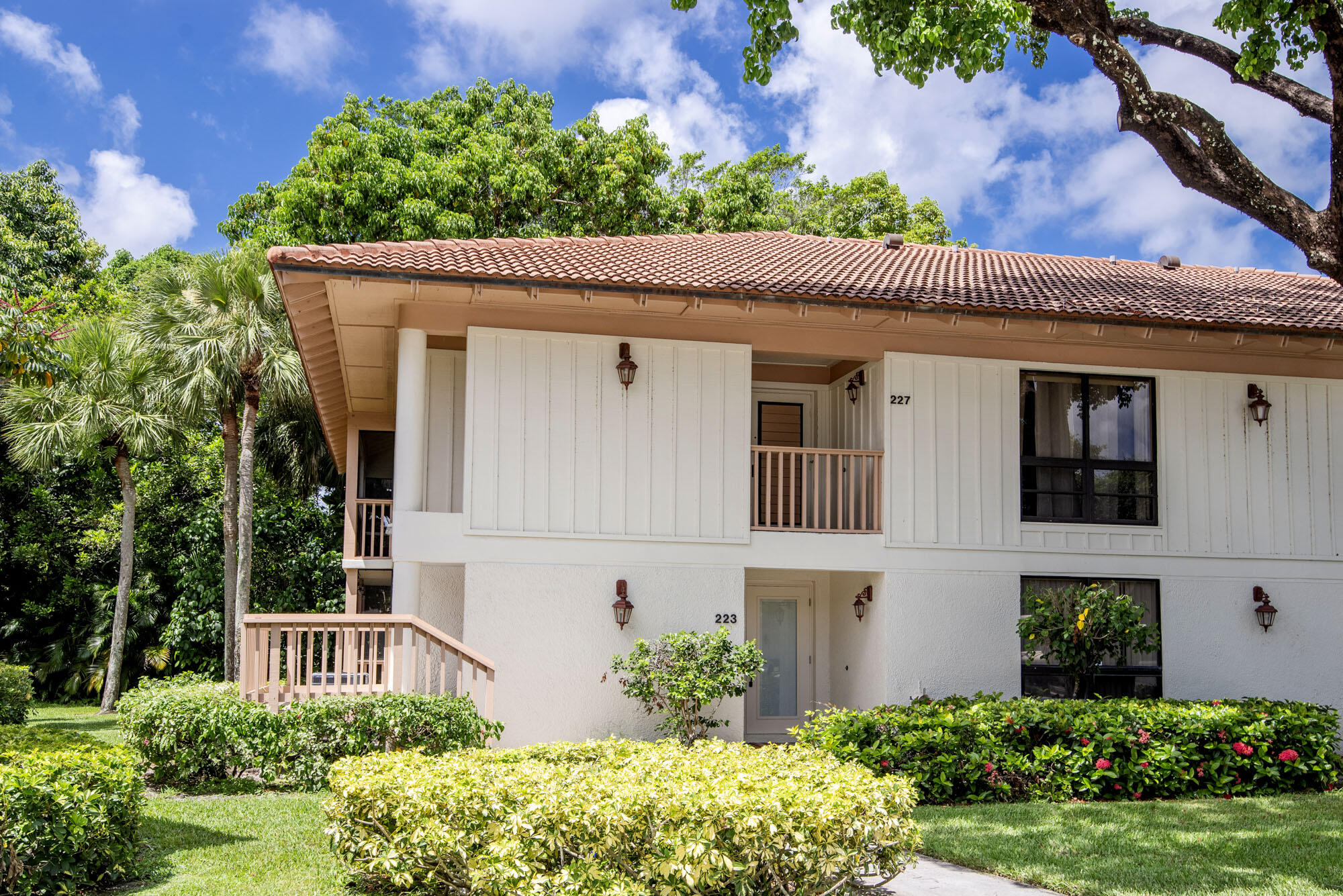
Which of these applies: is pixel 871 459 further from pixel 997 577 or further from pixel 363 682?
pixel 363 682

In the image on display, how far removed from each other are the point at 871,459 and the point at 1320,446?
5641 millimetres

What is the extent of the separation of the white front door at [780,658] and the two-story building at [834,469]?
4cm

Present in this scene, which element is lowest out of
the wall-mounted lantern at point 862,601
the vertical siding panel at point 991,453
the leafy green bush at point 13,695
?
the leafy green bush at point 13,695

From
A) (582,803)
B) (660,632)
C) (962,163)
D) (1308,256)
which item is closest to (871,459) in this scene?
(660,632)

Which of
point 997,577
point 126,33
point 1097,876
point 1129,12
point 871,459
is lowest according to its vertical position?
point 1097,876

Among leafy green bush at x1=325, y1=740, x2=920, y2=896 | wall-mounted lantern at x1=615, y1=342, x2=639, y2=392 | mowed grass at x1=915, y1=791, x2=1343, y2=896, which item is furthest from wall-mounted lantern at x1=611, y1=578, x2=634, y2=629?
leafy green bush at x1=325, y1=740, x2=920, y2=896

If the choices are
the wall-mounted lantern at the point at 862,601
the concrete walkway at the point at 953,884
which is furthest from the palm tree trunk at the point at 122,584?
the concrete walkway at the point at 953,884

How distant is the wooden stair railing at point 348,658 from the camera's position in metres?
9.93

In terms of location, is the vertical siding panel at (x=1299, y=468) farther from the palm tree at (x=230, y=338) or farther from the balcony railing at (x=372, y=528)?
the palm tree at (x=230, y=338)

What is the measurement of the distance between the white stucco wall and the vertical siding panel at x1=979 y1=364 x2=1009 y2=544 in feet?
9.93

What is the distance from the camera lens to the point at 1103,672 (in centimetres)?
1275

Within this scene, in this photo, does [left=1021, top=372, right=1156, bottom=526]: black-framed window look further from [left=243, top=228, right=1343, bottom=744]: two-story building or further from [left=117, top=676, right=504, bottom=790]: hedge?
[left=117, top=676, right=504, bottom=790]: hedge

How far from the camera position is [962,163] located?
152 feet

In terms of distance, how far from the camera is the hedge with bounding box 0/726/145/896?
5605mm
